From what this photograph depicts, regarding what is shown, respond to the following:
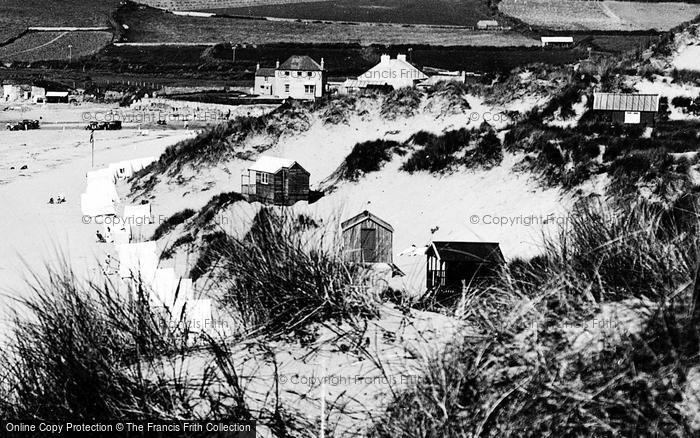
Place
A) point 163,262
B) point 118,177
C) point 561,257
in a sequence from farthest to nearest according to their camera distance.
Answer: point 118,177 → point 163,262 → point 561,257

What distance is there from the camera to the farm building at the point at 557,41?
75438 mm

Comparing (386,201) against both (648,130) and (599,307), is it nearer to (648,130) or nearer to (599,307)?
(648,130)

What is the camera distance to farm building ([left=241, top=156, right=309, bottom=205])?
18.2 meters

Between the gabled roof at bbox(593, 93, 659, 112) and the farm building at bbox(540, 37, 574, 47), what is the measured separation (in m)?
57.6

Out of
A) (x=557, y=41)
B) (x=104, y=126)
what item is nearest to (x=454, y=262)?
(x=104, y=126)

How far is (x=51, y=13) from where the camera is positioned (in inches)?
4247

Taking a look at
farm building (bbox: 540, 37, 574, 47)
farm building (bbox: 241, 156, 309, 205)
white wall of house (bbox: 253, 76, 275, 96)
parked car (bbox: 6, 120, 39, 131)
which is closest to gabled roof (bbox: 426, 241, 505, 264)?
farm building (bbox: 241, 156, 309, 205)

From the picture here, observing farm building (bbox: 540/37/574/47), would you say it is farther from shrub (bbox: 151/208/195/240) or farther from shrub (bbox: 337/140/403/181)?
shrub (bbox: 151/208/195/240)

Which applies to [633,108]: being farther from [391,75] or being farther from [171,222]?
[391,75]

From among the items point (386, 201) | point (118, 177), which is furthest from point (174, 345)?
point (118, 177)

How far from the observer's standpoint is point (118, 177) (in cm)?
2612

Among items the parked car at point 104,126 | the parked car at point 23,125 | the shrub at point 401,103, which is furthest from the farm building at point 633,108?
the parked car at point 23,125

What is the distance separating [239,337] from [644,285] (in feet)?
6.87

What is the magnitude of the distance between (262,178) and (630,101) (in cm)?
674
